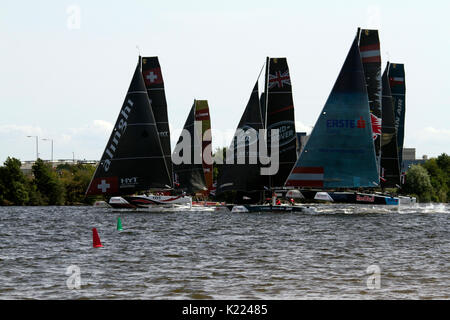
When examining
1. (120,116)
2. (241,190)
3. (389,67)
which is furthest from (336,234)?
(389,67)

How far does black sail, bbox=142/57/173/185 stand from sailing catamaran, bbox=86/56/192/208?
433 cm

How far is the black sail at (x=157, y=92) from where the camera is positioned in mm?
72375

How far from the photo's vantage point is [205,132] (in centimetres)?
8500

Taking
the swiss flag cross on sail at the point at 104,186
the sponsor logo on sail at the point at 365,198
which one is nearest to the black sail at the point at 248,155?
the sponsor logo on sail at the point at 365,198

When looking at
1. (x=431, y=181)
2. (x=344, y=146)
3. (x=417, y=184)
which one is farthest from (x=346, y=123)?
(x=431, y=181)

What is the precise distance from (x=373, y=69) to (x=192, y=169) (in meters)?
22.4

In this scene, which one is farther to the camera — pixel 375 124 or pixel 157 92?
pixel 157 92

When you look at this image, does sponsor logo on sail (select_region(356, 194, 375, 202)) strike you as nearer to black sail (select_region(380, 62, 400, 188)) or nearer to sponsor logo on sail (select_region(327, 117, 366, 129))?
sponsor logo on sail (select_region(327, 117, 366, 129))

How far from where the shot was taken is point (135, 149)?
66000 mm

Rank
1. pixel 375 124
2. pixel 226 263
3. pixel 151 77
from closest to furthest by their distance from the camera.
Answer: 1. pixel 226 263
2. pixel 375 124
3. pixel 151 77

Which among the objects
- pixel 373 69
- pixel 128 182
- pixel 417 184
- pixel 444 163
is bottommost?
pixel 128 182

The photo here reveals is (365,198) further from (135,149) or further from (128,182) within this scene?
(128,182)

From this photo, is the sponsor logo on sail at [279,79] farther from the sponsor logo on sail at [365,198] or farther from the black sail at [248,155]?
the sponsor logo on sail at [365,198]
